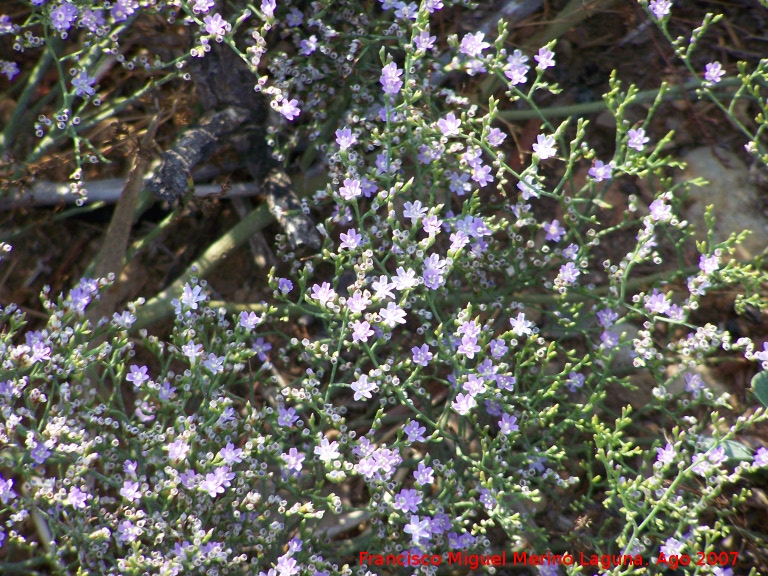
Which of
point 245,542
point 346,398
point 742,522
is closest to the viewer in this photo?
point 245,542

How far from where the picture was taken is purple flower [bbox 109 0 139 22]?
2.87 metres

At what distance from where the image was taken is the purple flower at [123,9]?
9.43 feet

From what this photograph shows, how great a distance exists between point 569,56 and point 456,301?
1.72 metres

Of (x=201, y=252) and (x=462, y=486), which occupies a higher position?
(x=201, y=252)

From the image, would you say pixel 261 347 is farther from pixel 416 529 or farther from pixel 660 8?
pixel 660 8

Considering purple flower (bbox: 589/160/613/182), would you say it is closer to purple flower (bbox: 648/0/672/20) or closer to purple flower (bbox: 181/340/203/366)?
purple flower (bbox: 648/0/672/20)

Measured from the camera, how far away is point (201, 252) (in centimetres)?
384

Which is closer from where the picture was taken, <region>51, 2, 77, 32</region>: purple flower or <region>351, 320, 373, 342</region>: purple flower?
<region>351, 320, 373, 342</region>: purple flower

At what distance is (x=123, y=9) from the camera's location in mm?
2885

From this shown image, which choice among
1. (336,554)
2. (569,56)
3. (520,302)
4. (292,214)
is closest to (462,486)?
(336,554)

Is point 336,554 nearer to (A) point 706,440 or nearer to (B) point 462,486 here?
(B) point 462,486

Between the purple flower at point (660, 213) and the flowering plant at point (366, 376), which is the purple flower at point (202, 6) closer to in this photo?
the flowering plant at point (366, 376)

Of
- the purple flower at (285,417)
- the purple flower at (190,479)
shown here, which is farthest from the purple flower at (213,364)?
the purple flower at (190,479)

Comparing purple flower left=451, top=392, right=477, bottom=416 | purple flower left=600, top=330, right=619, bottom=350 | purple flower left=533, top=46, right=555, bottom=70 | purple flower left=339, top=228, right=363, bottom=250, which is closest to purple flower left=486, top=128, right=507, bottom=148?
purple flower left=533, top=46, right=555, bottom=70
